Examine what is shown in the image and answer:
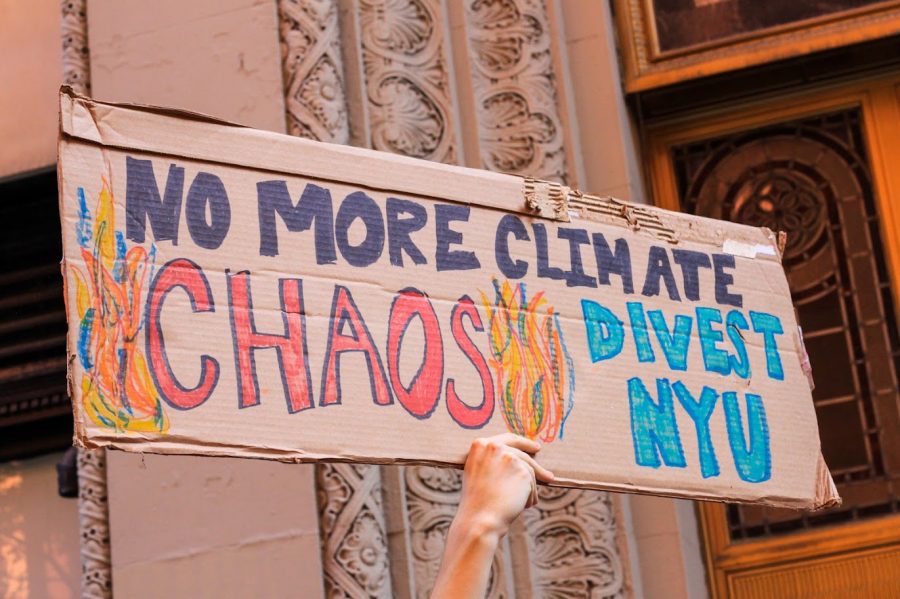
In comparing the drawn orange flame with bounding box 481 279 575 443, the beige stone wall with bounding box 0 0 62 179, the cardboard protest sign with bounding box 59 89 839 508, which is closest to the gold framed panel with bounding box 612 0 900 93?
the cardboard protest sign with bounding box 59 89 839 508

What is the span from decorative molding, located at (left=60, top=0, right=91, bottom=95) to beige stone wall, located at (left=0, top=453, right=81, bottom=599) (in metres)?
1.07

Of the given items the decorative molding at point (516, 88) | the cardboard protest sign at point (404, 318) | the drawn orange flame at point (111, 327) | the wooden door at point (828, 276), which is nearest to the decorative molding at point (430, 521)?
the wooden door at point (828, 276)

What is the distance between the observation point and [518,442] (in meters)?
2.48

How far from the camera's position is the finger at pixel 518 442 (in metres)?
2.47

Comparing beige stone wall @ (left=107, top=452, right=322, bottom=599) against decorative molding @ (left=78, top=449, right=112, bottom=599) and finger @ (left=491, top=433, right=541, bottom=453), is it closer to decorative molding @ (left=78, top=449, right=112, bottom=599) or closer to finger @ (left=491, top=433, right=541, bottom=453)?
decorative molding @ (left=78, top=449, right=112, bottom=599)

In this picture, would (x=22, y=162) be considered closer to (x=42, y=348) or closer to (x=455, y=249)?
(x=42, y=348)

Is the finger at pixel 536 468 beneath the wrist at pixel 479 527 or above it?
above

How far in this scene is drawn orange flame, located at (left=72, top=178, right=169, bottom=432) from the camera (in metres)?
2.24

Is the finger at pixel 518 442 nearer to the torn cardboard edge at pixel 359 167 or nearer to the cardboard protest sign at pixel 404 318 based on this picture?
the cardboard protest sign at pixel 404 318

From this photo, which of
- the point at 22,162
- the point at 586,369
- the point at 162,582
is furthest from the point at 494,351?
the point at 22,162

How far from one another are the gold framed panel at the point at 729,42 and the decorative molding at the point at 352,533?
1.43 m

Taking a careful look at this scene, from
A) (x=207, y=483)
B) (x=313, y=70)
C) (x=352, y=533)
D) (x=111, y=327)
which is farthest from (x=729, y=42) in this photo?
(x=111, y=327)

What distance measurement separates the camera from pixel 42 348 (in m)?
4.45

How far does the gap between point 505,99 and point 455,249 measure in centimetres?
177
